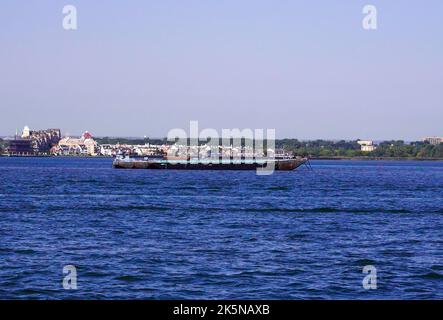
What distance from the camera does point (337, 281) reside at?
61.8 ft

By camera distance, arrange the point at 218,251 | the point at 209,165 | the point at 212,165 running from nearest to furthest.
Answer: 1. the point at 218,251
2. the point at 212,165
3. the point at 209,165

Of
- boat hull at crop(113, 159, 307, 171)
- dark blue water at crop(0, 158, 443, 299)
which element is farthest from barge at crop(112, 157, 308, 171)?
dark blue water at crop(0, 158, 443, 299)

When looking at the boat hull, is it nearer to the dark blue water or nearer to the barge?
the barge

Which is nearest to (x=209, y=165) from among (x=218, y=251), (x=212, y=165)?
(x=212, y=165)

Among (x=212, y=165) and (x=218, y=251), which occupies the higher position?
(x=212, y=165)

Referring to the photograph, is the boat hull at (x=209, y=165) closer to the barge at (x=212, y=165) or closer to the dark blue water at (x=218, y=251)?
the barge at (x=212, y=165)

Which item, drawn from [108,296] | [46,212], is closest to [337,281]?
[108,296]

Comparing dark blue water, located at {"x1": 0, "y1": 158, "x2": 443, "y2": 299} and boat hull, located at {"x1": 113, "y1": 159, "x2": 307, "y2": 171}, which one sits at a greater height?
boat hull, located at {"x1": 113, "y1": 159, "x2": 307, "y2": 171}

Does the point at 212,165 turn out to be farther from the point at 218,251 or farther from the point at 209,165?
the point at 218,251

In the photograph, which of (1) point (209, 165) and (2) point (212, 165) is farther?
(1) point (209, 165)
